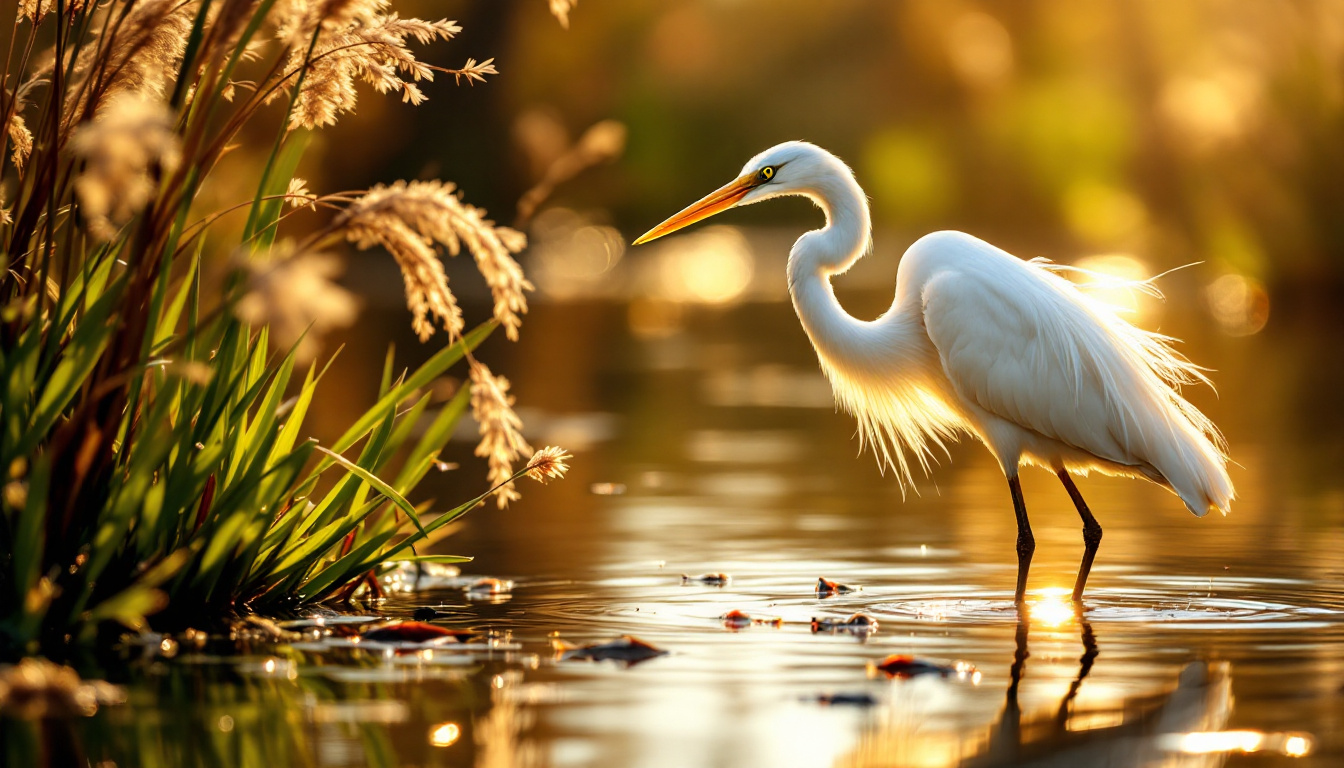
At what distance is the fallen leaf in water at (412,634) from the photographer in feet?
16.7

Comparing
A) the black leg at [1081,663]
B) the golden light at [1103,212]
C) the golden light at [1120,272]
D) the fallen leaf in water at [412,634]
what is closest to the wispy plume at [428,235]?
the fallen leaf in water at [412,634]

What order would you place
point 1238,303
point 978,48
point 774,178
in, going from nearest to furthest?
point 774,178, point 1238,303, point 978,48

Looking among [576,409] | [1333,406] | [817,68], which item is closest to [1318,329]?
[1333,406]

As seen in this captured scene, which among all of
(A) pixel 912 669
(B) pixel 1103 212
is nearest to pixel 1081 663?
(A) pixel 912 669

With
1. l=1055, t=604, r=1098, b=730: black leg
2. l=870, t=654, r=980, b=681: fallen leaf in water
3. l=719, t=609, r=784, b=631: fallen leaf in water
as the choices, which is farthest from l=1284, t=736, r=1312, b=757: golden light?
l=719, t=609, r=784, b=631: fallen leaf in water

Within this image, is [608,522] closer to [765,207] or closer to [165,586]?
[165,586]

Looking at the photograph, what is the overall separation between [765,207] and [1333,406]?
142ft

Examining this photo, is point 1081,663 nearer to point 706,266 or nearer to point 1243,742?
point 1243,742

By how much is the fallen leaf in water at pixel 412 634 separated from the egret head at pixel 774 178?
2197 millimetres

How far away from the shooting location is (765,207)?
5600cm

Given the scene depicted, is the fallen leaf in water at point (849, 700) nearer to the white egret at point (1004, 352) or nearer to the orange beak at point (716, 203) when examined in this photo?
the white egret at point (1004, 352)

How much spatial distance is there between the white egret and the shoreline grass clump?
5.54 feet

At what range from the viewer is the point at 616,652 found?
4.86 meters

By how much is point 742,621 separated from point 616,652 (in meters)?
0.75
